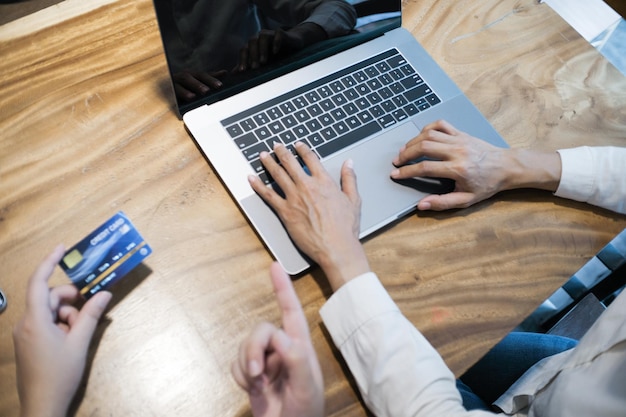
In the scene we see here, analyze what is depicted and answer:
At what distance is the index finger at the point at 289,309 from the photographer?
630mm

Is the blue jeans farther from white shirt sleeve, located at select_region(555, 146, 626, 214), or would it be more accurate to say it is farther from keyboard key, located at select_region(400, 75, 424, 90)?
keyboard key, located at select_region(400, 75, 424, 90)

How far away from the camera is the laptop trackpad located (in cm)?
82

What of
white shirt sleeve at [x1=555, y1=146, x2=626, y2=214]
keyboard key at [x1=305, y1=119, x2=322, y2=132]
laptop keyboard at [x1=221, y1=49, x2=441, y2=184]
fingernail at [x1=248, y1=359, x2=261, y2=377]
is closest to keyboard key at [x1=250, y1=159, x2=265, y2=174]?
laptop keyboard at [x1=221, y1=49, x2=441, y2=184]

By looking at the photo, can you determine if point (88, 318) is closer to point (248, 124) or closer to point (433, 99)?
point (248, 124)

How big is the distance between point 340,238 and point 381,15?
43 centimetres

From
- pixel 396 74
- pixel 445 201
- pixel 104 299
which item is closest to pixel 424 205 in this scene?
pixel 445 201

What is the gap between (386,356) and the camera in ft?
2.29

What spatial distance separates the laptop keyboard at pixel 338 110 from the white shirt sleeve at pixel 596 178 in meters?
0.24

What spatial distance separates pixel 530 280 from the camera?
2.64 ft

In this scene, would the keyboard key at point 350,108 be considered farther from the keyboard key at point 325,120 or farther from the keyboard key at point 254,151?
the keyboard key at point 254,151

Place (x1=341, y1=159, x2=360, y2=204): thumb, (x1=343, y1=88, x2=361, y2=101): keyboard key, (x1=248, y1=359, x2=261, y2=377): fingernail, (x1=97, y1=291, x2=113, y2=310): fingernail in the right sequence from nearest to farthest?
(x1=248, y1=359, x2=261, y2=377): fingernail
(x1=97, y1=291, x2=113, y2=310): fingernail
(x1=341, y1=159, x2=360, y2=204): thumb
(x1=343, y1=88, x2=361, y2=101): keyboard key

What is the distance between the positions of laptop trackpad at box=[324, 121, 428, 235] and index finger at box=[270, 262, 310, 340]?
0.20 meters

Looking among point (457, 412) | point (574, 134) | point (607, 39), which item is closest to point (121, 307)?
point (457, 412)

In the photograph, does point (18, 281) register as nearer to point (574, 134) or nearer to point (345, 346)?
point (345, 346)
